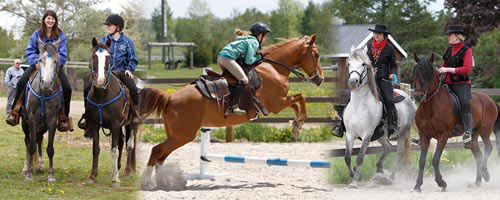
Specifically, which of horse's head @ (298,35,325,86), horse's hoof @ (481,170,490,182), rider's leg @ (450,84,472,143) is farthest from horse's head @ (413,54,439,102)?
horse's hoof @ (481,170,490,182)

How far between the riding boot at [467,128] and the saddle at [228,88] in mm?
2881

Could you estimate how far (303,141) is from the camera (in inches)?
459

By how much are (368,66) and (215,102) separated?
198 cm

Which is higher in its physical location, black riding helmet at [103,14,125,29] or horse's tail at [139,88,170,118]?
black riding helmet at [103,14,125,29]

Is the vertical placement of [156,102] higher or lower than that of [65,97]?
higher

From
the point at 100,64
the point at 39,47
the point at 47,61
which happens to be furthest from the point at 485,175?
the point at 39,47

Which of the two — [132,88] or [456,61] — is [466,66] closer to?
[456,61]

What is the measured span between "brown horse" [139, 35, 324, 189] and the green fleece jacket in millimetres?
398

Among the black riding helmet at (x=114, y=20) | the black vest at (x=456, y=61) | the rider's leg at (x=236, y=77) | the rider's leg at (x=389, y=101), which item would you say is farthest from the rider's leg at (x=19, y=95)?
the black vest at (x=456, y=61)

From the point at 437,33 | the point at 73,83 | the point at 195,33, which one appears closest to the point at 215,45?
the point at 195,33

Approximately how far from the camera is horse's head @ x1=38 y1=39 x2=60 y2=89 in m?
7.40

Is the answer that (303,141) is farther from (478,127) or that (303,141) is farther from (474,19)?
(474,19)

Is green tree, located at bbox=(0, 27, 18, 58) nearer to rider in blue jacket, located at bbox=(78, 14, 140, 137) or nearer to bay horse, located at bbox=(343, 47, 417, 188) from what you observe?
rider in blue jacket, located at bbox=(78, 14, 140, 137)

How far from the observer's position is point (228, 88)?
18.8 ft
